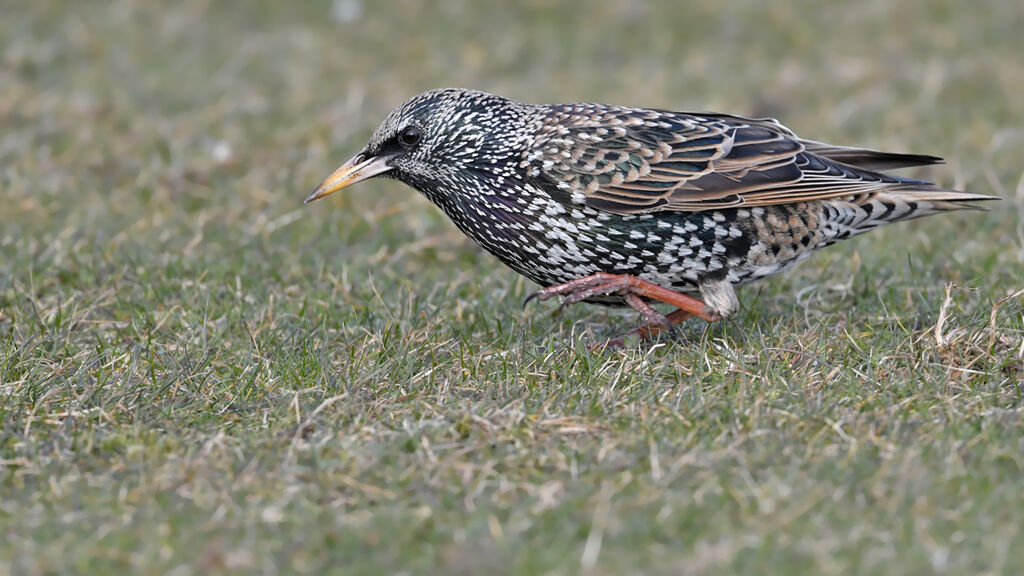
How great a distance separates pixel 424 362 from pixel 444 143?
101cm

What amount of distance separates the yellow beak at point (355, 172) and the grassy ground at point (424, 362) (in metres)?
0.60

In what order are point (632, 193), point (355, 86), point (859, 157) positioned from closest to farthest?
point (632, 193), point (859, 157), point (355, 86)

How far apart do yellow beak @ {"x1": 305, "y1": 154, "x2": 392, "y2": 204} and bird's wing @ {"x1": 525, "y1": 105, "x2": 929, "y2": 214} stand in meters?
0.71

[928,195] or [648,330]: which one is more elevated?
[928,195]

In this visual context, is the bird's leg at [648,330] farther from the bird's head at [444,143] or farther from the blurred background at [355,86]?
the blurred background at [355,86]

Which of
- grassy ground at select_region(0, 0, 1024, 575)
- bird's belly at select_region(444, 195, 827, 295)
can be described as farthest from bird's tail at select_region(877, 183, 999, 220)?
grassy ground at select_region(0, 0, 1024, 575)

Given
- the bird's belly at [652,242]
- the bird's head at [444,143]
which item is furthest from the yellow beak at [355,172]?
the bird's belly at [652,242]

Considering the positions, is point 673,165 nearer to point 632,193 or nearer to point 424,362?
point 632,193

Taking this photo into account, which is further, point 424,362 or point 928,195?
point 928,195

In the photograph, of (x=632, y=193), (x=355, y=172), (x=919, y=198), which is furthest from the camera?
(x=355, y=172)

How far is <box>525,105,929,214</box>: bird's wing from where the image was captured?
5430mm

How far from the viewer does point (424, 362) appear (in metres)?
5.30

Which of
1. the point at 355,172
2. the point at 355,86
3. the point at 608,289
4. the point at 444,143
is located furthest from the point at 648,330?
the point at 355,86

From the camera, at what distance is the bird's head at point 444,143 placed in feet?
18.4
